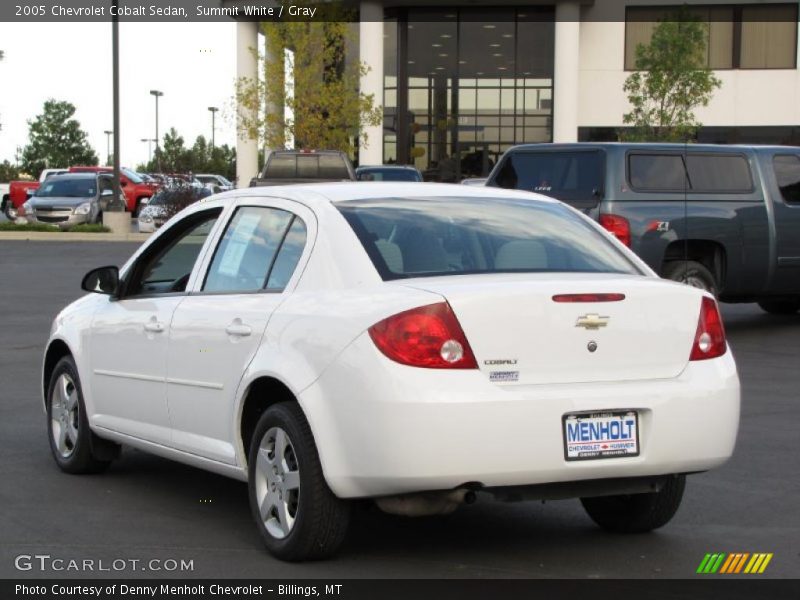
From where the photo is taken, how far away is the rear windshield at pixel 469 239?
20.6 feet

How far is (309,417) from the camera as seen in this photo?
230 inches

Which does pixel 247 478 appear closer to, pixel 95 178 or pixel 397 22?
pixel 95 178

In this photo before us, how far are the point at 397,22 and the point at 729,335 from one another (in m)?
43.1

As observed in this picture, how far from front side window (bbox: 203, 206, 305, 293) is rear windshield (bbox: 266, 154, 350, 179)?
22.5m

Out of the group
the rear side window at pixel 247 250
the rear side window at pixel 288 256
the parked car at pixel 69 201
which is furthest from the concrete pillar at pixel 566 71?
the rear side window at pixel 288 256

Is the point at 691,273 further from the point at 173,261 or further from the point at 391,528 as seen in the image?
the point at 391,528

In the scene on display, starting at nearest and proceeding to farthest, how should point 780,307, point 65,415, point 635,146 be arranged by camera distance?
1. point 65,415
2. point 635,146
3. point 780,307

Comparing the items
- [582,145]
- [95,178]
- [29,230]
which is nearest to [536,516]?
[582,145]

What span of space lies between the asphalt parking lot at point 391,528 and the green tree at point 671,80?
37.6 metres

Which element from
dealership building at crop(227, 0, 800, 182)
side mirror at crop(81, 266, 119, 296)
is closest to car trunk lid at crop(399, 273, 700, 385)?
side mirror at crop(81, 266, 119, 296)

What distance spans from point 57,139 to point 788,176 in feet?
401

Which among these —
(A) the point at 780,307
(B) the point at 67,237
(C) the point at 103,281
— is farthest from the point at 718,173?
(B) the point at 67,237

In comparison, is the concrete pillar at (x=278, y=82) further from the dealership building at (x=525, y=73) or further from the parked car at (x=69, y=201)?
the parked car at (x=69, y=201)

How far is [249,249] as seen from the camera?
22.5ft
